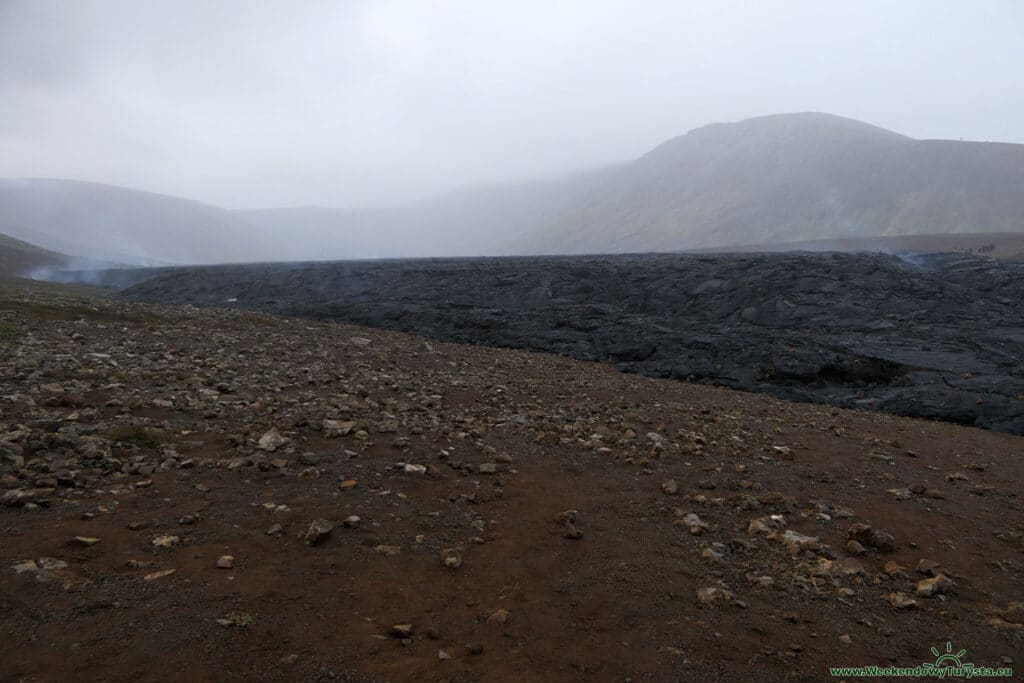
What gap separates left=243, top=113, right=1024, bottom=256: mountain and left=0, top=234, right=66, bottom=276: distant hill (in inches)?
2932

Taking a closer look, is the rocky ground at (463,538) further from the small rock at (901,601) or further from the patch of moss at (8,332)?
the patch of moss at (8,332)

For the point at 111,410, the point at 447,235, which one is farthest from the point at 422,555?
the point at 447,235

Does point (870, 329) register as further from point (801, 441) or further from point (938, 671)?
point (938, 671)

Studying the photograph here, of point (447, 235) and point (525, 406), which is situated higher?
point (447, 235)

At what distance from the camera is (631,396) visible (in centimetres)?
1222

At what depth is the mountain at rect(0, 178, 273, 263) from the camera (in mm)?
113188

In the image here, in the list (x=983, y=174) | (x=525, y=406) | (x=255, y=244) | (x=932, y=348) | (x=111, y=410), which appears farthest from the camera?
(x=255, y=244)

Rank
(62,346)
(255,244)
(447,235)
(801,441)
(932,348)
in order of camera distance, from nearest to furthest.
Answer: (801,441), (62,346), (932,348), (255,244), (447,235)

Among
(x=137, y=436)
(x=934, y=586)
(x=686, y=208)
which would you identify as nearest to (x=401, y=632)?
(x=934, y=586)

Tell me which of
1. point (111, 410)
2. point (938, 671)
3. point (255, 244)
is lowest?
point (938, 671)

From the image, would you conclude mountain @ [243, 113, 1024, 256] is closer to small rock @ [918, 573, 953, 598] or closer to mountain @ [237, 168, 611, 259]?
mountain @ [237, 168, 611, 259]

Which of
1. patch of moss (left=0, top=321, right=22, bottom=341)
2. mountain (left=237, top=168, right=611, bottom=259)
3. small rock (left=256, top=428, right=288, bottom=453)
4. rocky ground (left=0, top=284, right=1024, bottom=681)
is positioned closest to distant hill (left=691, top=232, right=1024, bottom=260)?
rocky ground (left=0, top=284, right=1024, bottom=681)

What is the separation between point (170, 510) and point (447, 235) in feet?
590

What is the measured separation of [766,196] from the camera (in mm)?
100688
